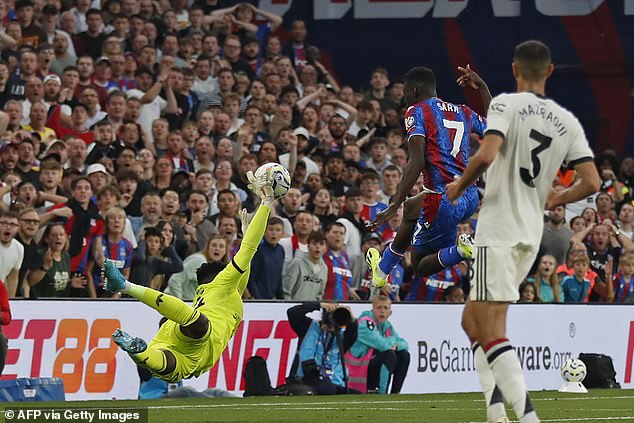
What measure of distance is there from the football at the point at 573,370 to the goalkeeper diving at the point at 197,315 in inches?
225

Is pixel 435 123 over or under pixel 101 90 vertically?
under

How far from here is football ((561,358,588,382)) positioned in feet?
57.0

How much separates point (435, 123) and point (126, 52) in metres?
10.3

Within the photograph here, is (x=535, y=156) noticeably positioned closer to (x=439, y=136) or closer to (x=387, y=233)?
(x=439, y=136)

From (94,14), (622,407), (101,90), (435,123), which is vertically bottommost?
(622,407)

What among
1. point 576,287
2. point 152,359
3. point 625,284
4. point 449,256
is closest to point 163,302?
point 152,359

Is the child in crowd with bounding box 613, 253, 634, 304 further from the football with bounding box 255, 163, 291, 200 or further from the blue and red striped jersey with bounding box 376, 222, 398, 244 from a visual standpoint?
the football with bounding box 255, 163, 291, 200

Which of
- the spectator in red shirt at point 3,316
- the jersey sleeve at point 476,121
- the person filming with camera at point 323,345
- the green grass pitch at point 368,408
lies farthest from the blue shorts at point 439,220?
the spectator in red shirt at point 3,316

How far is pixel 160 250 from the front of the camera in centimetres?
1600

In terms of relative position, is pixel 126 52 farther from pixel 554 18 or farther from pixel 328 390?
pixel 554 18

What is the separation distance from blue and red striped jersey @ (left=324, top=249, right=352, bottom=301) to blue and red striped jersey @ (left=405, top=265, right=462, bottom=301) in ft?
4.81

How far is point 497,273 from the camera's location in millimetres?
8664

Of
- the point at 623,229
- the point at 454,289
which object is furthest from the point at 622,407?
the point at 623,229

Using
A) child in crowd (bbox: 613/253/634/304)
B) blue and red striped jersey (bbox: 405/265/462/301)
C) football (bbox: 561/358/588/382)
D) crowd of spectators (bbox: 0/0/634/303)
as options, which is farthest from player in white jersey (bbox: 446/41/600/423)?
child in crowd (bbox: 613/253/634/304)
